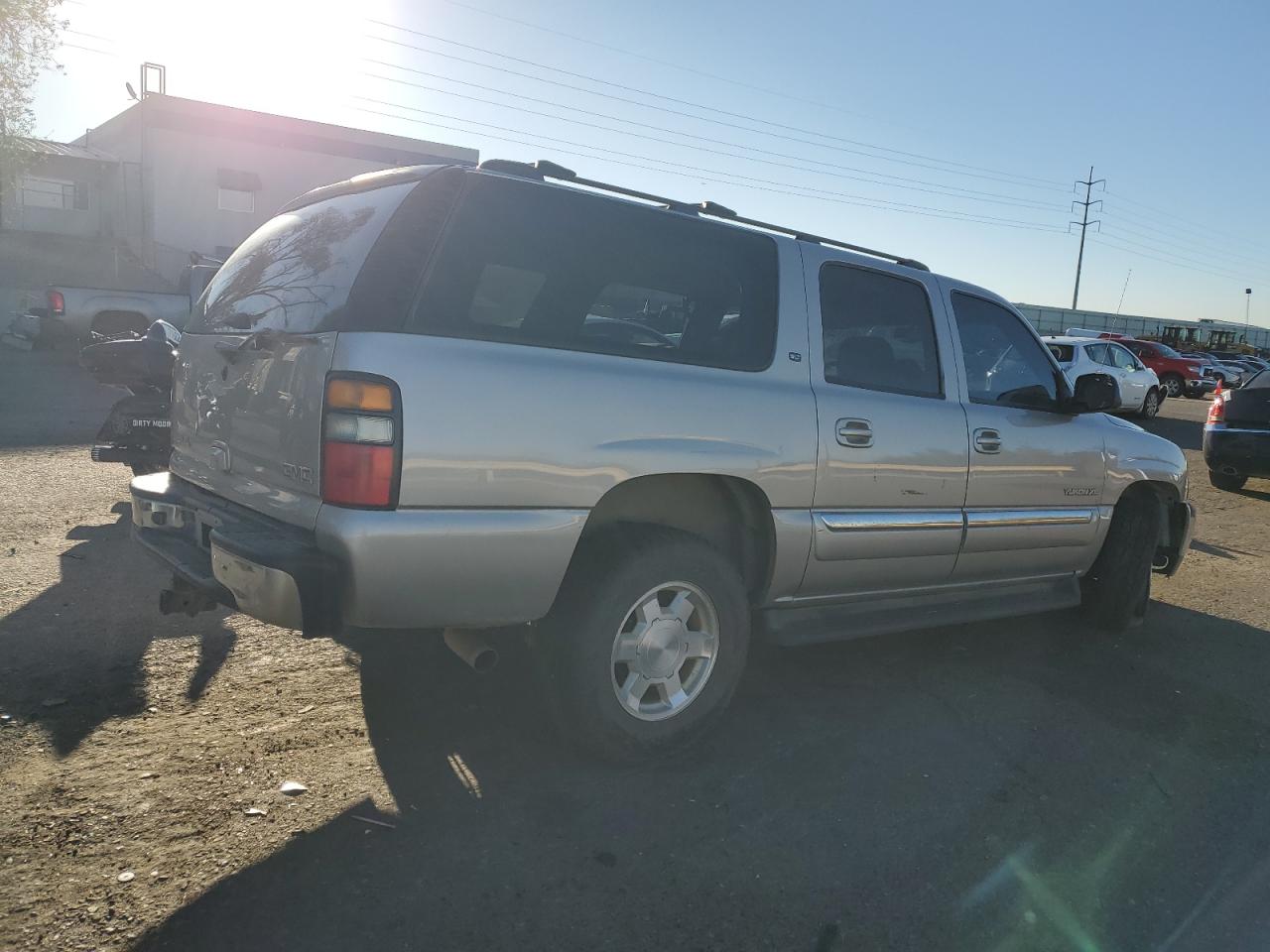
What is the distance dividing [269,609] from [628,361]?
1.39m

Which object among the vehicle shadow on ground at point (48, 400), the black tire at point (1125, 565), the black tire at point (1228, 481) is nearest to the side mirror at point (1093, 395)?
the black tire at point (1125, 565)

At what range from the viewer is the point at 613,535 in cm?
336

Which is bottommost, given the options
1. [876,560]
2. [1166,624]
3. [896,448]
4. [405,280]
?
[1166,624]

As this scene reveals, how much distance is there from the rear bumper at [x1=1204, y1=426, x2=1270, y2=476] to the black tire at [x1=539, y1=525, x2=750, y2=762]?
948 centimetres

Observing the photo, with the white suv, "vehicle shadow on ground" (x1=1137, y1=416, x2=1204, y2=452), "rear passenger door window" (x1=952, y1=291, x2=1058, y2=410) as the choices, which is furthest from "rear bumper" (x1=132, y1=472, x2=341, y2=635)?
the white suv

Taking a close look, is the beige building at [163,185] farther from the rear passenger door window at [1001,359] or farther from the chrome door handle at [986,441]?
the chrome door handle at [986,441]

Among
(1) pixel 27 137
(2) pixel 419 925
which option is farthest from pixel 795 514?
(1) pixel 27 137

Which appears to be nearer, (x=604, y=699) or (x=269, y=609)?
(x=269, y=609)

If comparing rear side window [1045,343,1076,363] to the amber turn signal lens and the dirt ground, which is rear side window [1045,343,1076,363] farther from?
A: the amber turn signal lens

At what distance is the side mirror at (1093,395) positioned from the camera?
4.91 meters

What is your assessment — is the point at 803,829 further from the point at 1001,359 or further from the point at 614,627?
the point at 1001,359

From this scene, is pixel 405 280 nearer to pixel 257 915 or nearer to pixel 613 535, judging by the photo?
pixel 613 535

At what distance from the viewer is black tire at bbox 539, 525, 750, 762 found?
3.21m

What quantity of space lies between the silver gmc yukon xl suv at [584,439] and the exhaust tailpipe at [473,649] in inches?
0.5
